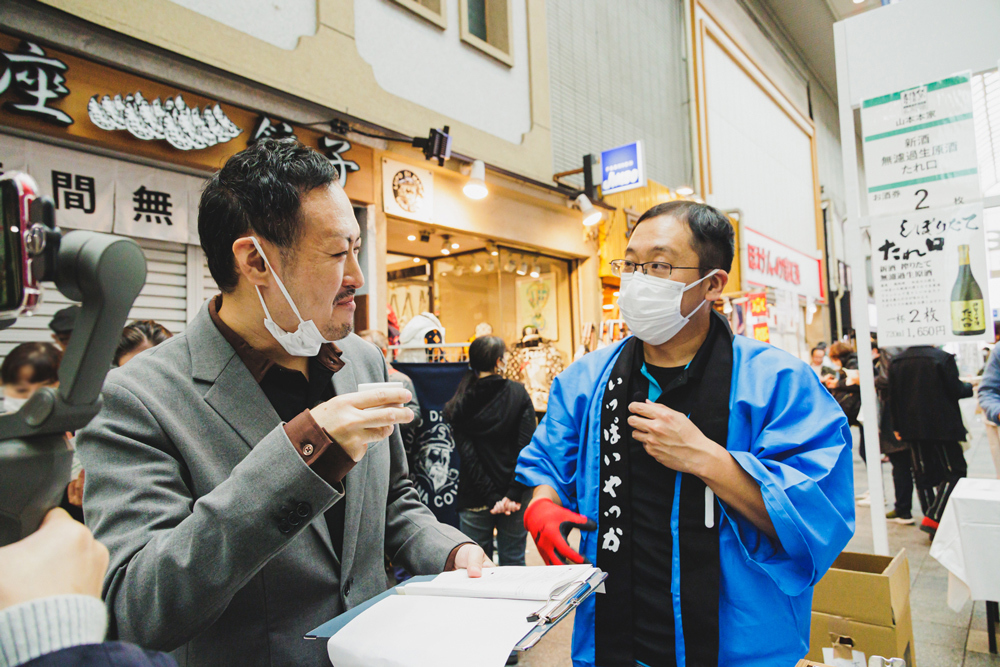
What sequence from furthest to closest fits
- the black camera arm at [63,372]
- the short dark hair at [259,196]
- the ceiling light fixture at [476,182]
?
the ceiling light fixture at [476,182] → the short dark hair at [259,196] → the black camera arm at [63,372]

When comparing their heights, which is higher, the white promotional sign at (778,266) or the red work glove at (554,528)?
the white promotional sign at (778,266)

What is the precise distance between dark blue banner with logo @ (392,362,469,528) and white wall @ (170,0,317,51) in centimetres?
388

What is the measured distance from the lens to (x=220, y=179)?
49.2 inches

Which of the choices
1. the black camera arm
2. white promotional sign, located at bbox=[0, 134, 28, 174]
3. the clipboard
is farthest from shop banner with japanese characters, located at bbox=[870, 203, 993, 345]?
white promotional sign, located at bbox=[0, 134, 28, 174]

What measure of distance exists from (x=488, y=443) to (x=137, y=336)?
2295mm

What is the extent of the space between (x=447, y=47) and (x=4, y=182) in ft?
27.6

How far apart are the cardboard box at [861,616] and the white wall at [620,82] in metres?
8.46

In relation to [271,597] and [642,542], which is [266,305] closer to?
[271,597]

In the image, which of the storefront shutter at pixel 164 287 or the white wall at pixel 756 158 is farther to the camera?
the white wall at pixel 756 158

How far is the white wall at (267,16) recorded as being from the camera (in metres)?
5.48

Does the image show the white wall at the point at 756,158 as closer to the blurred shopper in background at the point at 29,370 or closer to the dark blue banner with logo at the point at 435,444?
the dark blue banner with logo at the point at 435,444

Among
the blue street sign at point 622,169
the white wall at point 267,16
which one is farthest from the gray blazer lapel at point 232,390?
the blue street sign at point 622,169

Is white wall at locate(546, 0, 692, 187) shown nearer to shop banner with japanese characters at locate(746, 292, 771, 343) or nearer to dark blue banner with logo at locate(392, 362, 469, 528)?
shop banner with japanese characters at locate(746, 292, 771, 343)

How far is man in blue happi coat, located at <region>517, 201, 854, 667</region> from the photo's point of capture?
1.47 meters
